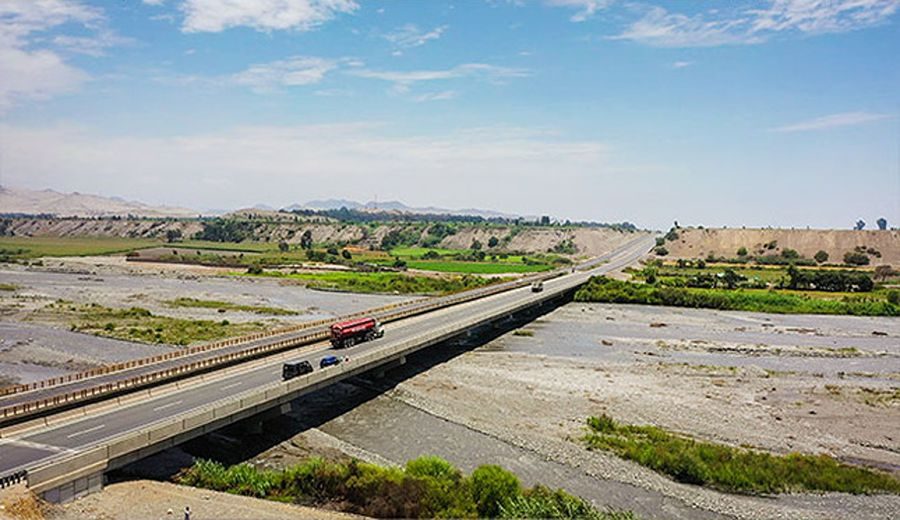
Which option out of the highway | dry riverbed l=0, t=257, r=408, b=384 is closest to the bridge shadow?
the highway

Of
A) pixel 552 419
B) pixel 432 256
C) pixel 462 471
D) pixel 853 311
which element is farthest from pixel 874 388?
pixel 432 256

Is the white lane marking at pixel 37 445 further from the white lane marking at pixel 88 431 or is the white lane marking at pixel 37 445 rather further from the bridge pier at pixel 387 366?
the bridge pier at pixel 387 366

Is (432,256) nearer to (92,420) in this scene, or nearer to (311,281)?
Answer: (311,281)

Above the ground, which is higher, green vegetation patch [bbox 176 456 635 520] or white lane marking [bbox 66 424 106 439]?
white lane marking [bbox 66 424 106 439]

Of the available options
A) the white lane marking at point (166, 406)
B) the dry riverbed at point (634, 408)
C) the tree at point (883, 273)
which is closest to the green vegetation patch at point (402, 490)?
the dry riverbed at point (634, 408)

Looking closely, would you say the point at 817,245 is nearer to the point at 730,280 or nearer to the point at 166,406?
the point at 730,280

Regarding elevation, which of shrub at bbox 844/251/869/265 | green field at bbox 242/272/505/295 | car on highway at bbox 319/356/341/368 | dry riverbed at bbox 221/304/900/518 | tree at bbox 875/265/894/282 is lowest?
dry riverbed at bbox 221/304/900/518

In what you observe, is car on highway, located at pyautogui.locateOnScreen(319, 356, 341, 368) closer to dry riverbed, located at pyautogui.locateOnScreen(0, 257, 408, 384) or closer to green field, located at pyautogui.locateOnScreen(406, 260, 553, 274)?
dry riverbed, located at pyautogui.locateOnScreen(0, 257, 408, 384)

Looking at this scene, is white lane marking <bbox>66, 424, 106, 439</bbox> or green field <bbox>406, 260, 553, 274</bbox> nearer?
white lane marking <bbox>66, 424, 106, 439</bbox>
